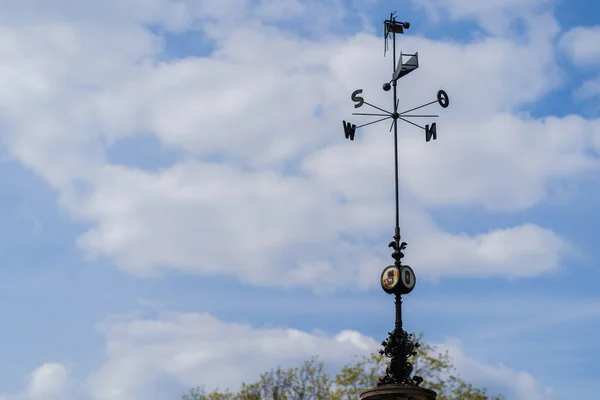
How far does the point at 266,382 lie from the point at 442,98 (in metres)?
27.0

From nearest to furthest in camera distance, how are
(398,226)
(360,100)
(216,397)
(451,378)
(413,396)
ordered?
(413,396), (398,226), (360,100), (451,378), (216,397)

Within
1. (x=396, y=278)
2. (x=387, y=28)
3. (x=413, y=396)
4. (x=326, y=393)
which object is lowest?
(x=413, y=396)

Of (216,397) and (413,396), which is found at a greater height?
(216,397)

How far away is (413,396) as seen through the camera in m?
24.0

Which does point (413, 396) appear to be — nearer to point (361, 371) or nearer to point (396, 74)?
point (396, 74)

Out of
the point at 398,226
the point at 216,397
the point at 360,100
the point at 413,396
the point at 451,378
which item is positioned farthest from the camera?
the point at 216,397

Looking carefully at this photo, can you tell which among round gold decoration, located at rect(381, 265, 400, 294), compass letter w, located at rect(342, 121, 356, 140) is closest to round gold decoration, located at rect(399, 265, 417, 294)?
round gold decoration, located at rect(381, 265, 400, 294)

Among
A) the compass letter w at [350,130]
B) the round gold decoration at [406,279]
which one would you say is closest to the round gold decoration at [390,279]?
the round gold decoration at [406,279]

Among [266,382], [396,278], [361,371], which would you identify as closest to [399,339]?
[396,278]

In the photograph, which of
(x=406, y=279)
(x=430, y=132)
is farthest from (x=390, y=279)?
(x=430, y=132)

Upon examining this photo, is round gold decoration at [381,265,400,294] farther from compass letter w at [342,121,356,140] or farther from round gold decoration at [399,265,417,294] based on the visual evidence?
compass letter w at [342,121,356,140]

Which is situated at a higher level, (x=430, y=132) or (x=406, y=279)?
(x=430, y=132)

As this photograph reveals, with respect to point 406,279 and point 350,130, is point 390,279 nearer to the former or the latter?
point 406,279

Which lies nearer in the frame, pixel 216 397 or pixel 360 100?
pixel 360 100
